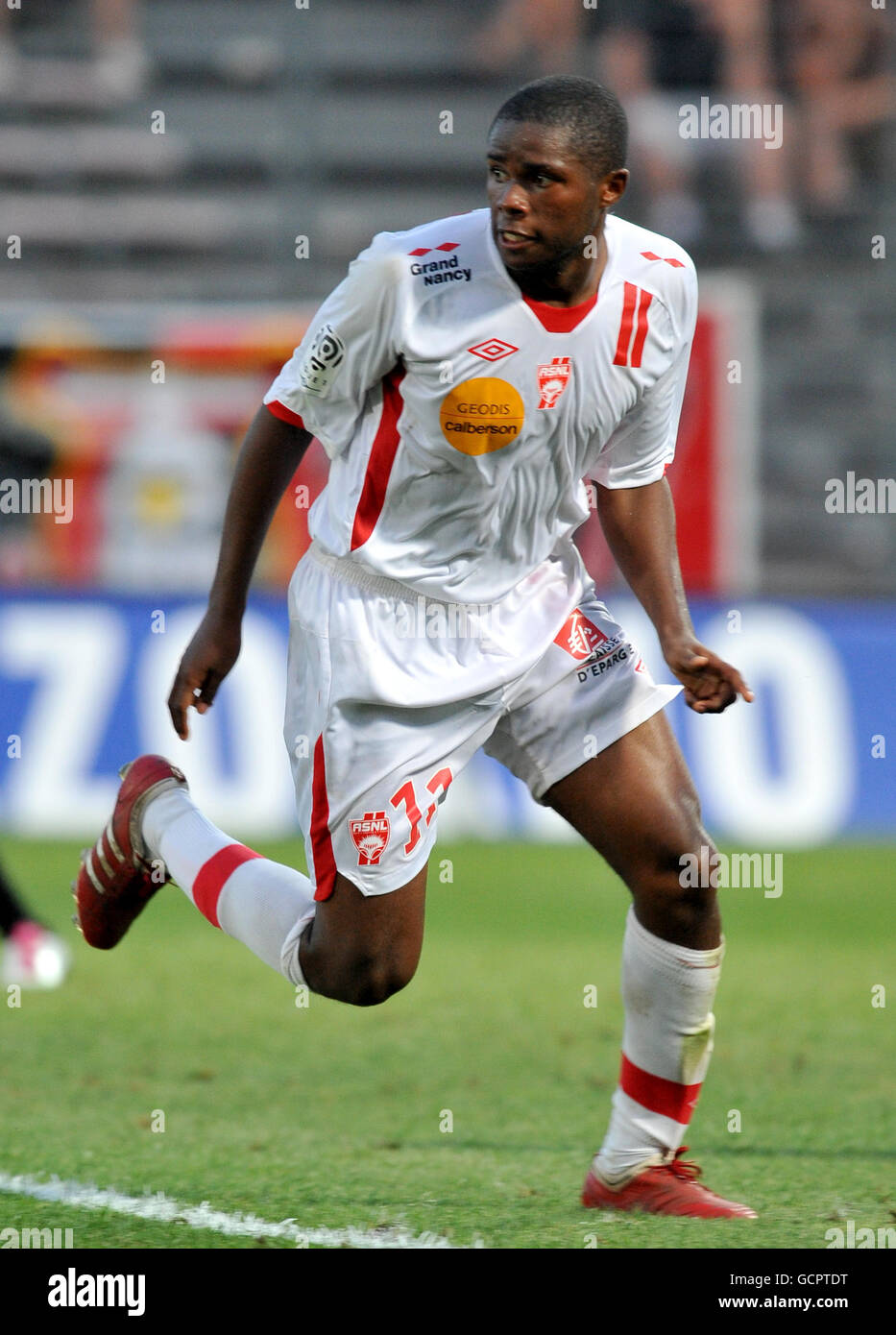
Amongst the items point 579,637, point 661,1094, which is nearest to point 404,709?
point 579,637

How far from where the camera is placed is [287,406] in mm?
3936

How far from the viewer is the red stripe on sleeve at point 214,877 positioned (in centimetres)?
421

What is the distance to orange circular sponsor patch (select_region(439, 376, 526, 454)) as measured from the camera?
12.4ft

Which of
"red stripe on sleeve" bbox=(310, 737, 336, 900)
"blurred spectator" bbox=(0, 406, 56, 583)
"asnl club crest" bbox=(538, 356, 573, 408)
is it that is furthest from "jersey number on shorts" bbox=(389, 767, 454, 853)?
"blurred spectator" bbox=(0, 406, 56, 583)

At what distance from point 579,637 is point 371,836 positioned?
2.08 feet

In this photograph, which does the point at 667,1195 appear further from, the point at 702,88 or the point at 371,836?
the point at 702,88

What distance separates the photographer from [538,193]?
3.59 m

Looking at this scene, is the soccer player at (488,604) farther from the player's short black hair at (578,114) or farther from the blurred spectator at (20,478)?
the blurred spectator at (20,478)

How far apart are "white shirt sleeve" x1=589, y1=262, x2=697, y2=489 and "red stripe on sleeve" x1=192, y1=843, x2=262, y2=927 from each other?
3.77 feet

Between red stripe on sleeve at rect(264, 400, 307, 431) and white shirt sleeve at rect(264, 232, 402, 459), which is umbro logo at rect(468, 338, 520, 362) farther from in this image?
red stripe on sleeve at rect(264, 400, 307, 431)

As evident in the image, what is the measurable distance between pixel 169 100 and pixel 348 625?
10.6 m

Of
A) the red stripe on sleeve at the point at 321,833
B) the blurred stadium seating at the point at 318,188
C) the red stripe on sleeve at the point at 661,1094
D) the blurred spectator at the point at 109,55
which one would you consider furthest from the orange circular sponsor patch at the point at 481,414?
the blurred spectator at the point at 109,55

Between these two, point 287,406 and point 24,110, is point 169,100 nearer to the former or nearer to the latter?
point 24,110

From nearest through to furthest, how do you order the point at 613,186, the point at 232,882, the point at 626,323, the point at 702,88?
the point at 613,186, the point at 626,323, the point at 232,882, the point at 702,88
